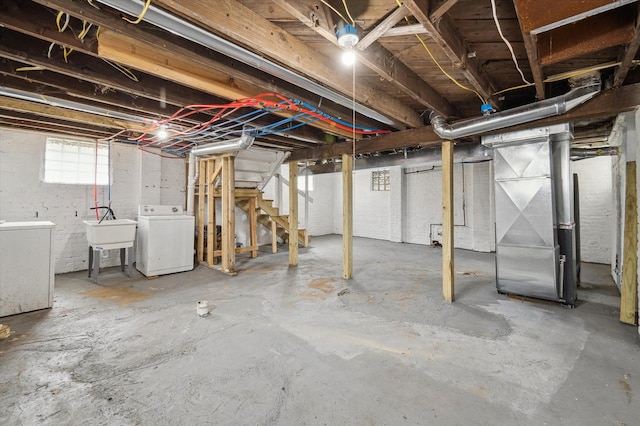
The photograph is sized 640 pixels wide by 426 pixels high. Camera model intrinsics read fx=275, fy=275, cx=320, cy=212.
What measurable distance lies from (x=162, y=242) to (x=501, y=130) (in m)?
4.51

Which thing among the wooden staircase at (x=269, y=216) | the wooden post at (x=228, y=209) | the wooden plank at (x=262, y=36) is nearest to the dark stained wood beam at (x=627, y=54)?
the wooden plank at (x=262, y=36)

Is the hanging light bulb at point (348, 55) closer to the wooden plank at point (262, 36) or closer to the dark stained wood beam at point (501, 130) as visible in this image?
the wooden plank at point (262, 36)

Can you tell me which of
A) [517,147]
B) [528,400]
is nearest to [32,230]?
[528,400]

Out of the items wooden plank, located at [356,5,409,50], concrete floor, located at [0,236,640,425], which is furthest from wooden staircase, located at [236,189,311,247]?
wooden plank, located at [356,5,409,50]

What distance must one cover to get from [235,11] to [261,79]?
68 centimetres

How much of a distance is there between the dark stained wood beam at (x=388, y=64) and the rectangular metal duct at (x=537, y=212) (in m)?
0.86

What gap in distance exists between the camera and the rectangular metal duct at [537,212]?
9.23ft

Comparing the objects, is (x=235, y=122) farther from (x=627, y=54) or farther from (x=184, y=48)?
(x=627, y=54)

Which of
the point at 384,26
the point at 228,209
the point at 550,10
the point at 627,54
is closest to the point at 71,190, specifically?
the point at 228,209

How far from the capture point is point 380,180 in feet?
26.0

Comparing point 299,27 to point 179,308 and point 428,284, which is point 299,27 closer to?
point 179,308

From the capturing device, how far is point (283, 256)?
5438mm

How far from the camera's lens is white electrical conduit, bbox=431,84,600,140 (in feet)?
6.91

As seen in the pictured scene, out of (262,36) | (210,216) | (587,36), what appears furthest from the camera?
(210,216)
